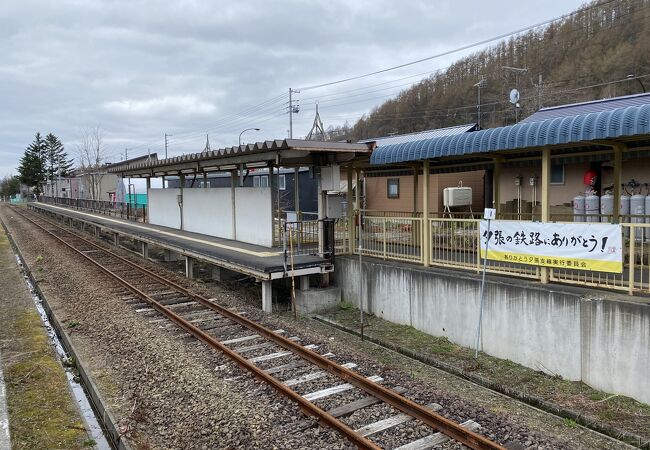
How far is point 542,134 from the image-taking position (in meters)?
7.74

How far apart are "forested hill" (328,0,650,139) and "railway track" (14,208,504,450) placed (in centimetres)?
2428

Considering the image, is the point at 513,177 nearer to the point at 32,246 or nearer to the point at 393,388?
the point at 393,388

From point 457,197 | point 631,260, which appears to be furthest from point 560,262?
point 457,197

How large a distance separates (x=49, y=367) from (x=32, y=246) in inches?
759

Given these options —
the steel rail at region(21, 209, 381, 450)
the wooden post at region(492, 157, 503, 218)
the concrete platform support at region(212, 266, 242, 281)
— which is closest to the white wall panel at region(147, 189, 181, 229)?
the concrete platform support at region(212, 266, 242, 281)

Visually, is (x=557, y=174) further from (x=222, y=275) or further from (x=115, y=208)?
(x=115, y=208)

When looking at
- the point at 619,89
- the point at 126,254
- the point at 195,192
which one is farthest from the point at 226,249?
the point at 619,89

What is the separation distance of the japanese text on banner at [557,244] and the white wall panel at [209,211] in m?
10.2

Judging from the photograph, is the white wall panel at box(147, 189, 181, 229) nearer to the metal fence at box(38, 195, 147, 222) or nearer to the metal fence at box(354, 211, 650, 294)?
the metal fence at box(38, 195, 147, 222)

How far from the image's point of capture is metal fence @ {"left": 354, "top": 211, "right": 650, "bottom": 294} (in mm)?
7327

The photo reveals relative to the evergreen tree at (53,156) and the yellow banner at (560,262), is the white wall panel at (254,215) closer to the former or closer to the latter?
the yellow banner at (560,262)

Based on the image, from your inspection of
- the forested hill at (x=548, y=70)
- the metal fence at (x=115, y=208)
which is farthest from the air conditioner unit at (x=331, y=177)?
the forested hill at (x=548, y=70)

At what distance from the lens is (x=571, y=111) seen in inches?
687

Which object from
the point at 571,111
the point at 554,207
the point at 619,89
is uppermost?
the point at 619,89
